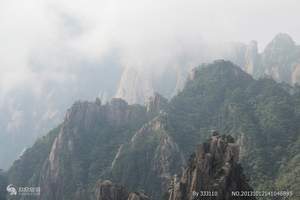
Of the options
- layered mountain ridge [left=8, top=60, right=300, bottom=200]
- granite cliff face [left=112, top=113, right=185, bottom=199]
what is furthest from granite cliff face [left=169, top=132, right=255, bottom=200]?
granite cliff face [left=112, top=113, right=185, bottom=199]

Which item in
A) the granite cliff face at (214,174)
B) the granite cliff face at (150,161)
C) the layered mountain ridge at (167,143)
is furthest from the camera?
the granite cliff face at (150,161)

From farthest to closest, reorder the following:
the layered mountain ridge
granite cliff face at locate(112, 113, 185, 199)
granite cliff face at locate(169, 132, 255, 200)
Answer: granite cliff face at locate(112, 113, 185, 199), the layered mountain ridge, granite cliff face at locate(169, 132, 255, 200)

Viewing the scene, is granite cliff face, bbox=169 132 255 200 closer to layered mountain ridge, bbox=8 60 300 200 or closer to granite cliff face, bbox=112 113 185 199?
layered mountain ridge, bbox=8 60 300 200

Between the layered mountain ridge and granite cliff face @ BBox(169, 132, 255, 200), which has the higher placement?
the layered mountain ridge

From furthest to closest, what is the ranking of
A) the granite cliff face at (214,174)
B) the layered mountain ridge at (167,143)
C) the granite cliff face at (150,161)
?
the granite cliff face at (150,161)
the layered mountain ridge at (167,143)
the granite cliff face at (214,174)

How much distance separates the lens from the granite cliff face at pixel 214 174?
8362 cm

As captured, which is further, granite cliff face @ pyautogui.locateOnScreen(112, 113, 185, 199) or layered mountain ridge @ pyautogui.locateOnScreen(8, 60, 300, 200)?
granite cliff face @ pyautogui.locateOnScreen(112, 113, 185, 199)

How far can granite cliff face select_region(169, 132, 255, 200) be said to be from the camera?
274 ft

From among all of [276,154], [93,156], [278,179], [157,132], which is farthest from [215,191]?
[93,156]

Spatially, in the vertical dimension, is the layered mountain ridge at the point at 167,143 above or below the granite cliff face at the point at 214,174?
above

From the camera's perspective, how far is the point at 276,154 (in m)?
147

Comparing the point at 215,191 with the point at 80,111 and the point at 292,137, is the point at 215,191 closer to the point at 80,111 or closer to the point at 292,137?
the point at 292,137

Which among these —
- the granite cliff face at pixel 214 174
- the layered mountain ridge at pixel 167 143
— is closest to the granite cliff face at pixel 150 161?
the layered mountain ridge at pixel 167 143

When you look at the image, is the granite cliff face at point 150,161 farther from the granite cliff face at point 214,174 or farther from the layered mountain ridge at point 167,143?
the granite cliff face at point 214,174
